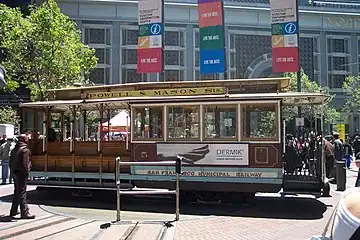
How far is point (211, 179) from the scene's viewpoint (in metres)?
11.6

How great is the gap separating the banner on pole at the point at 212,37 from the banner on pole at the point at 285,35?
219 centimetres

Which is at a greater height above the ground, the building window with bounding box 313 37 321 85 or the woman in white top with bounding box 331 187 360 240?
the building window with bounding box 313 37 321 85

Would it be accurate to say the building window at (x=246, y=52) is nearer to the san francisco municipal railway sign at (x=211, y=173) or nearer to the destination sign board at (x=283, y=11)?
the destination sign board at (x=283, y=11)

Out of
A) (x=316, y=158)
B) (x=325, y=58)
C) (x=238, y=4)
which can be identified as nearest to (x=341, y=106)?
(x=325, y=58)

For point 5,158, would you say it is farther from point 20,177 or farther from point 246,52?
point 246,52

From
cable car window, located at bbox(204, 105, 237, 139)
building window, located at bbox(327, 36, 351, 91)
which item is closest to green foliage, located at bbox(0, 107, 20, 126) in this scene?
cable car window, located at bbox(204, 105, 237, 139)

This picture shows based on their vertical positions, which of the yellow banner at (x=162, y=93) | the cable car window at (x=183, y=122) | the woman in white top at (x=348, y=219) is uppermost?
the yellow banner at (x=162, y=93)

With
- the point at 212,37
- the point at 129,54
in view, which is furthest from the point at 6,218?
the point at 129,54

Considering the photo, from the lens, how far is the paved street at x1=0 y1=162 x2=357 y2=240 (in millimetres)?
8602

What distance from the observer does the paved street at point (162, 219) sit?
8602mm

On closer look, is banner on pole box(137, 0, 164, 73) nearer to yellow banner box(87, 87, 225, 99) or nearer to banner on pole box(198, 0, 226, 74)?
banner on pole box(198, 0, 226, 74)

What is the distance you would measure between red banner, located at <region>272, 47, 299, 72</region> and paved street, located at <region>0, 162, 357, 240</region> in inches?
277

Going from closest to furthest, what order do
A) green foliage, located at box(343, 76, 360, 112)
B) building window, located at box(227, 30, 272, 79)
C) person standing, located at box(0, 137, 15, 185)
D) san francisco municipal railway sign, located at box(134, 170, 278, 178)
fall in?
san francisco municipal railway sign, located at box(134, 170, 278, 178) < person standing, located at box(0, 137, 15, 185) < green foliage, located at box(343, 76, 360, 112) < building window, located at box(227, 30, 272, 79)

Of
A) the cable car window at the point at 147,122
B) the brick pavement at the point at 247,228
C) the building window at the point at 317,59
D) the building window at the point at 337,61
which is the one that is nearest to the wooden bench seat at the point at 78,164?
the cable car window at the point at 147,122
